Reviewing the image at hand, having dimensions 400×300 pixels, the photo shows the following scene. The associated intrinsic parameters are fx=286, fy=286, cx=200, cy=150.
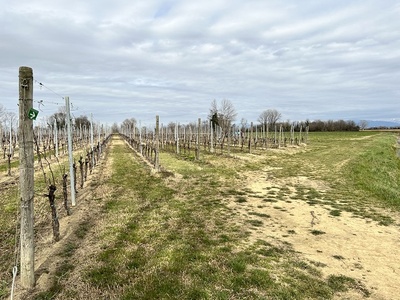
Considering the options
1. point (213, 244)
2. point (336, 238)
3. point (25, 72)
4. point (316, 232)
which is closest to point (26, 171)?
point (25, 72)

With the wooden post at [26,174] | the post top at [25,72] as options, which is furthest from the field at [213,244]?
the post top at [25,72]

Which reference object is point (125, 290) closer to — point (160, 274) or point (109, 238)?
point (160, 274)

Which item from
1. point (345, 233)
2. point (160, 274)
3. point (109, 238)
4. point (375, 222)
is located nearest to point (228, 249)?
point (160, 274)

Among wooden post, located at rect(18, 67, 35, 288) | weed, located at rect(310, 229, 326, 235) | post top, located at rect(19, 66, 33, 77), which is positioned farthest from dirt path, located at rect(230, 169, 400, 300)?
post top, located at rect(19, 66, 33, 77)

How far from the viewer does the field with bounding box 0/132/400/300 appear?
431 cm

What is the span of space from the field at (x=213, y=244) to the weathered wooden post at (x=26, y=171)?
0.39 m

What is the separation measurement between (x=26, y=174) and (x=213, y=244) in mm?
3697

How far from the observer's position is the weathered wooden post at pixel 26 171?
4129 millimetres

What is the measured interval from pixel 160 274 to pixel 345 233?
14.9 ft

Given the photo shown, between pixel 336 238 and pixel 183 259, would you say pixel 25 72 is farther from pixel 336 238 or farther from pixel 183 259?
pixel 336 238

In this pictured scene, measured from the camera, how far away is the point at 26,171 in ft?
13.6

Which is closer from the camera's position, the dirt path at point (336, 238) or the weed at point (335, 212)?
the dirt path at point (336, 238)

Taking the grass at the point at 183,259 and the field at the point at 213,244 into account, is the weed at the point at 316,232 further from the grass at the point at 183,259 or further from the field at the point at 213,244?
the grass at the point at 183,259

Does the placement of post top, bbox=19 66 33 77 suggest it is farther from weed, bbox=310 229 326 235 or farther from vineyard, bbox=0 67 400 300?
weed, bbox=310 229 326 235
